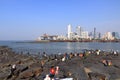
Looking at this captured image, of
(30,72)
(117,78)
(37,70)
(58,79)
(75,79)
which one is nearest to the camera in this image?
(58,79)

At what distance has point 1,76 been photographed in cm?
2389

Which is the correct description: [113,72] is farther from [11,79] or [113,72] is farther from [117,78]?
[11,79]

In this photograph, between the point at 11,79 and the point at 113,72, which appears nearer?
the point at 11,79

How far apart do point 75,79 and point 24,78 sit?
18.6 feet

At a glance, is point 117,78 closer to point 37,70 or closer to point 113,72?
point 113,72

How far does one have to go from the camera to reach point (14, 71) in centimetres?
2614

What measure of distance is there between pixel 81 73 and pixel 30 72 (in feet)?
19.1

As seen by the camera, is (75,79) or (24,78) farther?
(24,78)

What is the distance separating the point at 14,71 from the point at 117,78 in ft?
38.6

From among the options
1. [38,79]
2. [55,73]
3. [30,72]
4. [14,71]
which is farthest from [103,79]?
[14,71]

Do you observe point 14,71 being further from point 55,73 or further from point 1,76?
point 55,73

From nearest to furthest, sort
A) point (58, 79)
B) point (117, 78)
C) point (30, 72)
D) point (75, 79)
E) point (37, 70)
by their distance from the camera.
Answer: point (58, 79)
point (75, 79)
point (117, 78)
point (30, 72)
point (37, 70)

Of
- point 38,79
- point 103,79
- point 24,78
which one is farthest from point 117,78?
point 24,78

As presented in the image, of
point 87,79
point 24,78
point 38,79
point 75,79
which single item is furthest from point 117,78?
point 24,78
